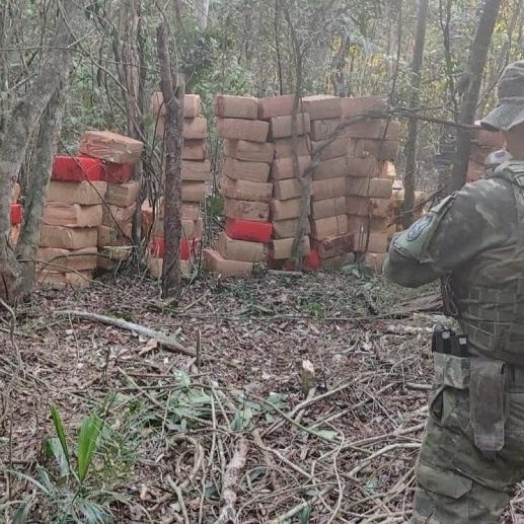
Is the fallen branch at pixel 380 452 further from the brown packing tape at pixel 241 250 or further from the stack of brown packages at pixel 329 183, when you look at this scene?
the stack of brown packages at pixel 329 183

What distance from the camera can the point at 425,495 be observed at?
7.83 ft

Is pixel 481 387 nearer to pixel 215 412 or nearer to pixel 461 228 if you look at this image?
pixel 461 228

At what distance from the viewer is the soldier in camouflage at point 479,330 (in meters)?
2.21

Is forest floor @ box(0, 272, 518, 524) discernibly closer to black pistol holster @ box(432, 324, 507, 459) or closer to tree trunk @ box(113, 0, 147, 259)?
black pistol holster @ box(432, 324, 507, 459)

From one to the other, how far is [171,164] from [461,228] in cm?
345

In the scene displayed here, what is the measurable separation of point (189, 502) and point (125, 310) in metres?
2.43

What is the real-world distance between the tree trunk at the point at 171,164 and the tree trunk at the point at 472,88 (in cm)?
210

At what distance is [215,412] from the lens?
11.8ft

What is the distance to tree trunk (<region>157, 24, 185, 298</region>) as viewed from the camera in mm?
5262

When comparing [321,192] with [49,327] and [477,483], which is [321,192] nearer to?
[49,327]

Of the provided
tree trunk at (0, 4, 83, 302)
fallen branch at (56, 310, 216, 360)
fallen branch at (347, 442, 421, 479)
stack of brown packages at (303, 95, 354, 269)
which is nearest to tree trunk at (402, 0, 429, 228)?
stack of brown packages at (303, 95, 354, 269)

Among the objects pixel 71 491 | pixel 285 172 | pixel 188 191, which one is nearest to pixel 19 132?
pixel 188 191

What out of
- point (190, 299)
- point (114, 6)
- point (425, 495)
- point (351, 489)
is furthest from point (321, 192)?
point (425, 495)

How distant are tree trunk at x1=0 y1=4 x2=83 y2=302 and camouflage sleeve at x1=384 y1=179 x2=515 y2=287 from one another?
3.18m
